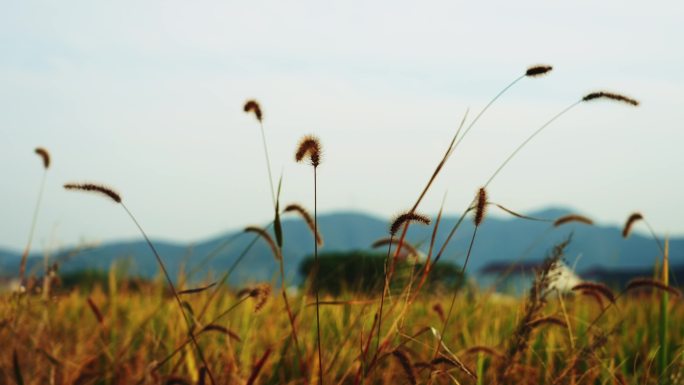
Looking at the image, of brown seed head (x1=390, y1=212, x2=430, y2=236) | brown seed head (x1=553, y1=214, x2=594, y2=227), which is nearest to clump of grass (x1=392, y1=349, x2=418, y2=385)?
brown seed head (x1=390, y1=212, x2=430, y2=236)

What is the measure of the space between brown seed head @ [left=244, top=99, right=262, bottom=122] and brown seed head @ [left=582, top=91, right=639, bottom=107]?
0.97 meters

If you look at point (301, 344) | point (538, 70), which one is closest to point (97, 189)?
point (538, 70)

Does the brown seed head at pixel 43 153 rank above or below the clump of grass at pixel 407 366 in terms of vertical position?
above

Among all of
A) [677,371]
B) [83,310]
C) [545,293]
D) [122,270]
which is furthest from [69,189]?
[122,270]

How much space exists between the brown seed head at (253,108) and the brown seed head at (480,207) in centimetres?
76

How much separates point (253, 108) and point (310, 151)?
62 cm

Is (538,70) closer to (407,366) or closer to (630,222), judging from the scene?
(407,366)

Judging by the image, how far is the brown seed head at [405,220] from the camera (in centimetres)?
182

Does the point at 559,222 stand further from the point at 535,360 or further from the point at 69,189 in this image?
the point at 69,189

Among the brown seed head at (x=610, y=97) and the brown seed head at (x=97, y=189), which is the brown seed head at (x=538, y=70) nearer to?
the brown seed head at (x=610, y=97)

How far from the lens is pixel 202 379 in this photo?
207cm

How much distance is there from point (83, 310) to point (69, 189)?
388 cm

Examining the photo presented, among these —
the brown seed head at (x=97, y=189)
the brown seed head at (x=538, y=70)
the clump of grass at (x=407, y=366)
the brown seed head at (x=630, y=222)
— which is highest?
the brown seed head at (x=538, y=70)

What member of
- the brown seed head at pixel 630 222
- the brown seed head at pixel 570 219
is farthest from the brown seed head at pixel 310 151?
the brown seed head at pixel 630 222
